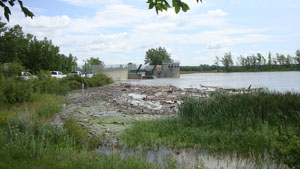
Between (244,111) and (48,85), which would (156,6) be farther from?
(48,85)

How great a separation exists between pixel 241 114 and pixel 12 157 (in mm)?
7894

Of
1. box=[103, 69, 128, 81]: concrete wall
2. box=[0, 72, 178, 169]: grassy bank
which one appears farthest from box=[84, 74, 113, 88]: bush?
box=[0, 72, 178, 169]: grassy bank

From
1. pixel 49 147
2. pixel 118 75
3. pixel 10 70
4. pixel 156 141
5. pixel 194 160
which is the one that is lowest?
pixel 194 160

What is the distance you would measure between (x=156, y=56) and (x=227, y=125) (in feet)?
430

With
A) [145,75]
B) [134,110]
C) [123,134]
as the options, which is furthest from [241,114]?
[145,75]

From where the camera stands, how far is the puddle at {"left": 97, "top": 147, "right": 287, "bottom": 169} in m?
7.60

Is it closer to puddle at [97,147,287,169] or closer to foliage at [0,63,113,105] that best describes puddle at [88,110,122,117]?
foliage at [0,63,113,105]

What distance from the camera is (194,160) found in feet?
27.0

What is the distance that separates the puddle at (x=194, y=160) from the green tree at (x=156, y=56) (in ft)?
432

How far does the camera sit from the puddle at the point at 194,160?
7.60m

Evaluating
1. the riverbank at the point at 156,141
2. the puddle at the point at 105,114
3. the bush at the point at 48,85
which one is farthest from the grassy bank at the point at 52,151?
the bush at the point at 48,85

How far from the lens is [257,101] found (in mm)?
11625

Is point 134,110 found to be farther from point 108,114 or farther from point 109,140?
point 109,140

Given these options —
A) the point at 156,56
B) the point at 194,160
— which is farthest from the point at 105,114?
the point at 156,56
